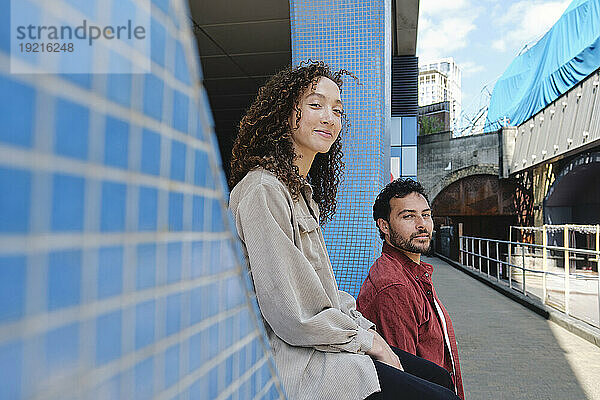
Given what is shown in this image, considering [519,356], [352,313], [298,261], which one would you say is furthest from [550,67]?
[298,261]

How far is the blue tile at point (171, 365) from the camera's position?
0.54 m

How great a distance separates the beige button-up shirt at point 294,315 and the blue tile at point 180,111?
0.68 metres

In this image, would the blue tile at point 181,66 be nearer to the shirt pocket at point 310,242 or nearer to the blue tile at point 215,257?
the blue tile at point 215,257

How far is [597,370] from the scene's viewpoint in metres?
4.30

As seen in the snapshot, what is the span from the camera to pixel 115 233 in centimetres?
45

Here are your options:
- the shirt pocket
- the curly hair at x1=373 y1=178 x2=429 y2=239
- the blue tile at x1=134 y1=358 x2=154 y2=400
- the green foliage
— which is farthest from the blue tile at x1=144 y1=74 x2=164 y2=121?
the green foliage

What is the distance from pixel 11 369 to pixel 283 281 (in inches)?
34.6

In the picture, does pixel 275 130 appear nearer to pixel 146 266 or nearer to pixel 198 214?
pixel 198 214

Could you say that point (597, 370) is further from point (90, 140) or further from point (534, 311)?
point (90, 140)

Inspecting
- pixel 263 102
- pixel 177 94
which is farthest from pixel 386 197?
pixel 177 94

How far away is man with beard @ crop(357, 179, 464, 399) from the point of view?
2.04 metres

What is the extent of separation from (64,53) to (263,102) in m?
1.39

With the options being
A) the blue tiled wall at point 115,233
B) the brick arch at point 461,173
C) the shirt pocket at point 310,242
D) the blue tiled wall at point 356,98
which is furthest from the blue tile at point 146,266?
the brick arch at point 461,173

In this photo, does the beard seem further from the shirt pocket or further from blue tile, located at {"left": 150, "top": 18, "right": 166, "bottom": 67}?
blue tile, located at {"left": 150, "top": 18, "right": 166, "bottom": 67}
